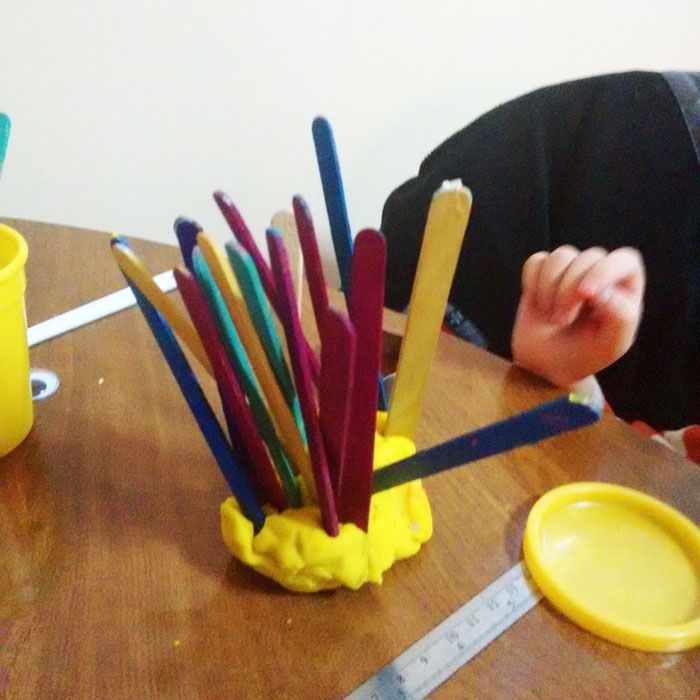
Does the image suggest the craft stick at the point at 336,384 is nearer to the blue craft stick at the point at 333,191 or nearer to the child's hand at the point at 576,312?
the blue craft stick at the point at 333,191

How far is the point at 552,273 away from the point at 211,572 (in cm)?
27

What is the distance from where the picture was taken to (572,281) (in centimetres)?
44

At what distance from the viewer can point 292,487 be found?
33 cm

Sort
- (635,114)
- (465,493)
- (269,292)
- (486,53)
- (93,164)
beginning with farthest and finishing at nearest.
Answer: (486,53) → (93,164) → (635,114) → (465,493) → (269,292)

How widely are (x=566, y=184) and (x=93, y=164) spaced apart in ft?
1.79

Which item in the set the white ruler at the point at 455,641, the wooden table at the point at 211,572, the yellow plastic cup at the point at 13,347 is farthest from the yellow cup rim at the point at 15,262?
the white ruler at the point at 455,641

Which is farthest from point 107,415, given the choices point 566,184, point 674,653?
point 566,184

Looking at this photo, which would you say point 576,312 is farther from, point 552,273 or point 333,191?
point 333,191

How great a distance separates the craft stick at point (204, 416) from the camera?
0.98ft

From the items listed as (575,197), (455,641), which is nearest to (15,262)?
(455,641)

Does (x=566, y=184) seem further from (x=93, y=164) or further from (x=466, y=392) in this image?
(x=93, y=164)

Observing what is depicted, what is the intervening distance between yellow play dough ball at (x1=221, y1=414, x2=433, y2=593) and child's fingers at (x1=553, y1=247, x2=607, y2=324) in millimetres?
163

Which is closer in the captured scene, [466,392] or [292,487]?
[292,487]

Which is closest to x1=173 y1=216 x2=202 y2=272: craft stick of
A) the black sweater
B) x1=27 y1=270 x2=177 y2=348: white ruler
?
x1=27 y1=270 x2=177 y2=348: white ruler
